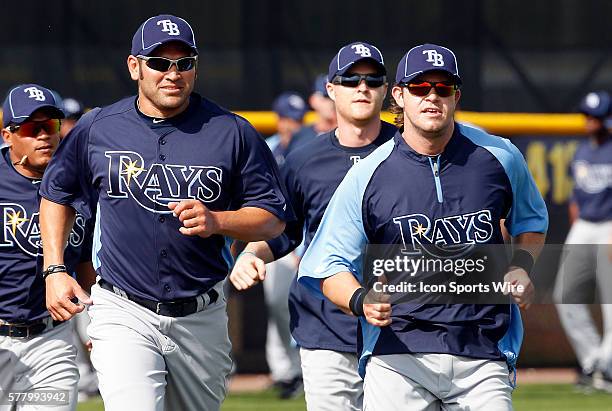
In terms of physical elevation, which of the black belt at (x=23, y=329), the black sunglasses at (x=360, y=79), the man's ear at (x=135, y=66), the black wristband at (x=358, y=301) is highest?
the man's ear at (x=135, y=66)

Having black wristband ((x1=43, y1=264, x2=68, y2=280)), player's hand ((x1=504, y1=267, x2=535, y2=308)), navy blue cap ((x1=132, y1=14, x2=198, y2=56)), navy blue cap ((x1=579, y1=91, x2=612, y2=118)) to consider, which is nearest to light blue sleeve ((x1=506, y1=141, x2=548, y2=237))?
player's hand ((x1=504, y1=267, x2=535, y2=308))

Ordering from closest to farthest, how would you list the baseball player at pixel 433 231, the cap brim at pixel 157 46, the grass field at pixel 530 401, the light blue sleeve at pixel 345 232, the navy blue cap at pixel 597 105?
the baseball player at pixel 433 231 < the light blue sleeve at pixel 345 232 < the cap brim at pixel 157 46 < the grass field at pixel 530 401 < the navy blue cap at pixel 597 105

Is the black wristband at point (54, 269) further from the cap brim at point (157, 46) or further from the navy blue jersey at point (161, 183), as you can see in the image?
the cap brim at point (157, 46)

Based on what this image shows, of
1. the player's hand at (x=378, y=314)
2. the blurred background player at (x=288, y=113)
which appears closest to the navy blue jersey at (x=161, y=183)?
the player's hand at (x=378, y=314)

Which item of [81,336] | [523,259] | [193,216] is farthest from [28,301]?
[81,336]

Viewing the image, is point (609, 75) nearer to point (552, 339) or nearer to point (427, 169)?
point (552, 339)

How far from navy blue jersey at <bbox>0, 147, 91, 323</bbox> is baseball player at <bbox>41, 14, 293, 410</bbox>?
0.68 m

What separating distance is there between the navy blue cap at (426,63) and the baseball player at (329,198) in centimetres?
152

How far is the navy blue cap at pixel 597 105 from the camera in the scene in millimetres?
11695

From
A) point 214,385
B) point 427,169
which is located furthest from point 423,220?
point 214,385

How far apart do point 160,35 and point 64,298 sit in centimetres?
123

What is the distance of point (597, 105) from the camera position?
11.7m

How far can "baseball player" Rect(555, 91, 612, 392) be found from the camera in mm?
11906

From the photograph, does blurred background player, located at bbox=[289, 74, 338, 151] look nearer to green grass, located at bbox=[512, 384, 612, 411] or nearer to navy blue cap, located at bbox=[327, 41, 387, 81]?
navy blue cap, located at bbox=[327, 41, 387, 81]
